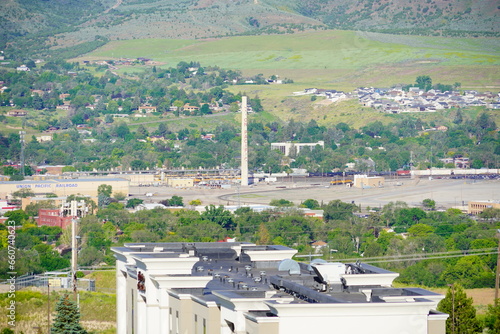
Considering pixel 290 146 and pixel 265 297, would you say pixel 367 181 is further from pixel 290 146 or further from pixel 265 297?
pixel 265 297

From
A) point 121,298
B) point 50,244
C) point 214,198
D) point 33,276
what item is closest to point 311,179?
point 214,198

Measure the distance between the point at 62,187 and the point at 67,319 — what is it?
83.0 metres

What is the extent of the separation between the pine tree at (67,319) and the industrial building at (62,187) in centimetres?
8081

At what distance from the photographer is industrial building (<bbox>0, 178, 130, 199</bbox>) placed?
376ft

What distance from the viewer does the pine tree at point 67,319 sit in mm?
32906

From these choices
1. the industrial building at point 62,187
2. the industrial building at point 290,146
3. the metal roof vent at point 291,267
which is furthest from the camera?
the industrial building at point 290,146

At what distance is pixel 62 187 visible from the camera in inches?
4528

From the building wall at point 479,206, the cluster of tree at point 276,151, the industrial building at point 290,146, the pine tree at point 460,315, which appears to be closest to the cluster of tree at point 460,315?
the pine tree at point 460,315

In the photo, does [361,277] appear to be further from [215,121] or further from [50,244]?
[215,121]

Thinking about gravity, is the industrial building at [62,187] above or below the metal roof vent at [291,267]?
below

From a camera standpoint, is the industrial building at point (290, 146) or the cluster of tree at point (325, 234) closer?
the cluster of tree at point (325, 234)

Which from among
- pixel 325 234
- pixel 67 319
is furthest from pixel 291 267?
pixel 325 234

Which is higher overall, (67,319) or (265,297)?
(265,297)

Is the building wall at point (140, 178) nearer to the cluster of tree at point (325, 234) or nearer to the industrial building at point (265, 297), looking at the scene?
the cluster of tree at point (325, 234)
